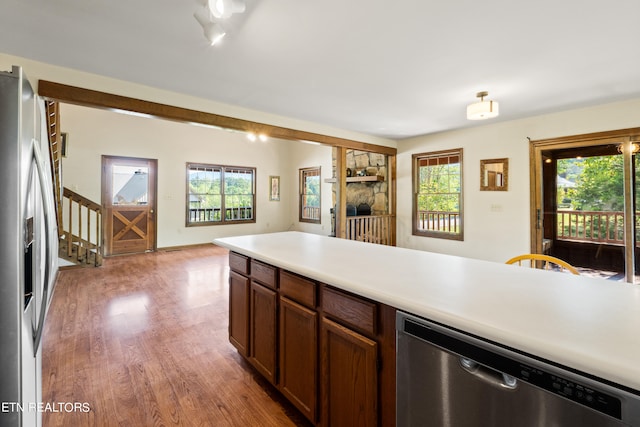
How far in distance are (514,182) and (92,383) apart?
5.54 meters

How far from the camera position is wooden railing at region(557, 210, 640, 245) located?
150 inches

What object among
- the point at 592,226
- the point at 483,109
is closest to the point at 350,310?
the point at 483,109

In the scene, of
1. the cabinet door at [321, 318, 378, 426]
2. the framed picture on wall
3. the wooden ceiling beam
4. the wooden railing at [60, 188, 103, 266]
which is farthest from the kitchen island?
the framed picture on wall

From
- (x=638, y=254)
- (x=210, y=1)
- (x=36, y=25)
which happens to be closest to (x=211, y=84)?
(x=36, y=25)

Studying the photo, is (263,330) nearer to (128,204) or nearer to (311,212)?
(128,204)

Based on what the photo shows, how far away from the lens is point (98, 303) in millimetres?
3600

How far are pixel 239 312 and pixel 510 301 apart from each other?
1844 mm

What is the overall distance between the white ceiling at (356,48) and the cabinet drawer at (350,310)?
1770 mm

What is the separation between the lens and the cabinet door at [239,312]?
2148 millimetres

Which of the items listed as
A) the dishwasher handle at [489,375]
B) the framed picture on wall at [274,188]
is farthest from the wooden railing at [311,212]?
the dishwasher handle at [489,375]

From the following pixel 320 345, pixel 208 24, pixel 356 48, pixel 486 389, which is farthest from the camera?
pixel 356 48

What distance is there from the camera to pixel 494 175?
4812 mm

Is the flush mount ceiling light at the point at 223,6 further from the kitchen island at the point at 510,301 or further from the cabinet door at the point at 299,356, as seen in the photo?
the cabinet door at the point at 299,356

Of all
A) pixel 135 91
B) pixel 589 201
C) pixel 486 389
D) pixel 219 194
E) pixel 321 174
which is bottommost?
pixel 486 389
